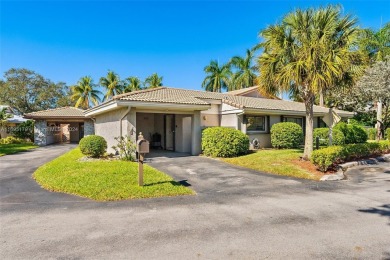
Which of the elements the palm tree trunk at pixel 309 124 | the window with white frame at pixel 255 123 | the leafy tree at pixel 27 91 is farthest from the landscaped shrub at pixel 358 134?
the leafy tree at pixel 27 91

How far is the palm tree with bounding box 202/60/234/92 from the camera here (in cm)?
4084

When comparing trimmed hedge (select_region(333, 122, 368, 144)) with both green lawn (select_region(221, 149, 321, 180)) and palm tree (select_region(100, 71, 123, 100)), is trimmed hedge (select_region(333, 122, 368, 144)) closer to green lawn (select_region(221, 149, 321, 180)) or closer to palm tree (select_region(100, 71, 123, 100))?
green lawn (select_region(221, 149, 321, 180))

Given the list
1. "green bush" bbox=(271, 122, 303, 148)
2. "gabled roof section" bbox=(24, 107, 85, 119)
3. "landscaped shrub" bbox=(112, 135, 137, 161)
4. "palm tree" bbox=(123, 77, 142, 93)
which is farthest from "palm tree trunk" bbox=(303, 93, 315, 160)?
"palm tree" bbox=(123, 77, 142, 93)

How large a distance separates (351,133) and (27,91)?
4845 cm

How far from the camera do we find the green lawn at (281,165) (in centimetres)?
930

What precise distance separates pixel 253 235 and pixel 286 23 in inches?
387

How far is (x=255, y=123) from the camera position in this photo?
16.7 metres

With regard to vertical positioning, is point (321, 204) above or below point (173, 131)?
below

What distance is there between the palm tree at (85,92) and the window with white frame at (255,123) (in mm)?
30913

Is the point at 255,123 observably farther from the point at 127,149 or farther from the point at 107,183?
the point at 107,183

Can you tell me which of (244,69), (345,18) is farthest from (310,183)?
(244,69)

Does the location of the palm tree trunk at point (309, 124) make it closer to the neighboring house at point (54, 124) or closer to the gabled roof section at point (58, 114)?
the neighboring house at point (54, 124)

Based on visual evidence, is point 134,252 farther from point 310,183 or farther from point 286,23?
point 286,23

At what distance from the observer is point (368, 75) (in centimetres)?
2136
